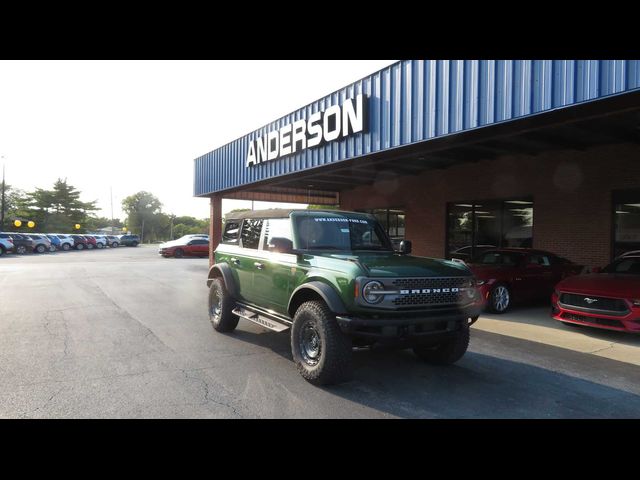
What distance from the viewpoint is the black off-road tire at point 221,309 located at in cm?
672

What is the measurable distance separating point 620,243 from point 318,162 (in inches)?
313

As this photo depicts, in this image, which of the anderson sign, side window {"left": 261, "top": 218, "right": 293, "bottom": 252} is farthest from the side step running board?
the anderson sign

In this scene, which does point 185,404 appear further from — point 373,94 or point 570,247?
point 570,247

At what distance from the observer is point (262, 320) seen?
18.7 feet

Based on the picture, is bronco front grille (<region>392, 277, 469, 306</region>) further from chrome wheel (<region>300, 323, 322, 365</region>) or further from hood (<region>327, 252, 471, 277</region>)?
chrome wheel (<region>300, 323, 322, 365</region>)

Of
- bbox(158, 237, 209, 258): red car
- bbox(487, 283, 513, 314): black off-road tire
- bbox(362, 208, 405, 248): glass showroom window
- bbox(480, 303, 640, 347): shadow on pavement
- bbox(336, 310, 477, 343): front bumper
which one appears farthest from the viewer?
bbox(158, 237, 209, 258): red car

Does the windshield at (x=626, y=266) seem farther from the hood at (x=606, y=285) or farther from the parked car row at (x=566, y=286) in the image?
the hood at (x=606, y=285)

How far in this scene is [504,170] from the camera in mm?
13070

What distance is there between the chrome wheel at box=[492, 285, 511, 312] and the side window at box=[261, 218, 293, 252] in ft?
17.7

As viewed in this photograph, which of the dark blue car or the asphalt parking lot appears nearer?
the asphalt parking lot

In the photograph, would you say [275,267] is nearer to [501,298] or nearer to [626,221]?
[501,298]

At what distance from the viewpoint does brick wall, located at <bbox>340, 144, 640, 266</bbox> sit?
1077 centimetres

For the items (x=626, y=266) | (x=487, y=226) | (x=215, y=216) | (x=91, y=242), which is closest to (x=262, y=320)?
(x=626, y=266)

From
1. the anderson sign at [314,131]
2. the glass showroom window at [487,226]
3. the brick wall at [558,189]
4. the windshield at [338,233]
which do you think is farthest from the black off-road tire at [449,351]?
the glass showroom window at [487,226]
